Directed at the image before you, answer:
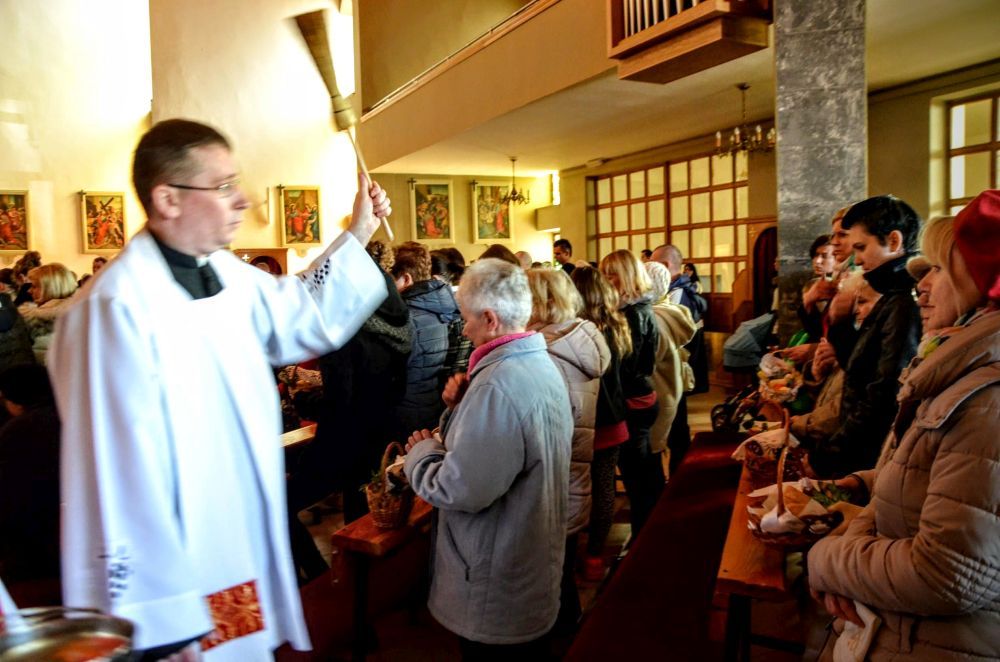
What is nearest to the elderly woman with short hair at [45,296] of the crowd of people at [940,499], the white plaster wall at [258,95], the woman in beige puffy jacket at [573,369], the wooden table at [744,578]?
the woman in beige puffy jacket at [573,369]

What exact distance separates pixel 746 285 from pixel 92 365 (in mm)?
9550

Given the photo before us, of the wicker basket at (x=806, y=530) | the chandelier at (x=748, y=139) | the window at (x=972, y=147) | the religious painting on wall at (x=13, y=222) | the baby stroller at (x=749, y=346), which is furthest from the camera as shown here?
the religious painting on wall at (x=13, y=222)

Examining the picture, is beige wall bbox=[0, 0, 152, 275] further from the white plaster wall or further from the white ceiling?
the white ceiling

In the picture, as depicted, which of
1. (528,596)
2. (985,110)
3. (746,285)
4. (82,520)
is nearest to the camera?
(82,520)

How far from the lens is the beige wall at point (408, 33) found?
45.9ft

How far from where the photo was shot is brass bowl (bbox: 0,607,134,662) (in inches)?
33.3

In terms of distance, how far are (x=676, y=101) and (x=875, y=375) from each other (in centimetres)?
661

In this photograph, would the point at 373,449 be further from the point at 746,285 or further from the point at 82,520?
the point at 746,285

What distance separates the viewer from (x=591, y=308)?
407 centimetres

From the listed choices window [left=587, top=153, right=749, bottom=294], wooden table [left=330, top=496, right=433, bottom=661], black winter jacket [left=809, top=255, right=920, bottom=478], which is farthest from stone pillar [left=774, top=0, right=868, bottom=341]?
window [left=587, top=153, right=749, bottom=294]

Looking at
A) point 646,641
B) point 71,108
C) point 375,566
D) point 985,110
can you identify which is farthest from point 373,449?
point 71,108

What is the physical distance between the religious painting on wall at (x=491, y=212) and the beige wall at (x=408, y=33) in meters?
2.65

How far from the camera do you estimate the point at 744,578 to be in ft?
7.21

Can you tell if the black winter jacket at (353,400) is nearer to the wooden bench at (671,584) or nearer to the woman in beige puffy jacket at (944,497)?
the wooden bench at (671,584)
